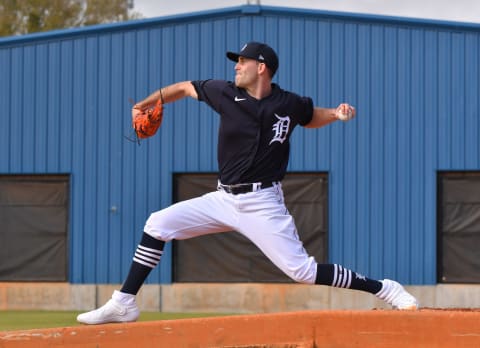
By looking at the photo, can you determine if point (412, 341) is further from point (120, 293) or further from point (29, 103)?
point (29, 103)

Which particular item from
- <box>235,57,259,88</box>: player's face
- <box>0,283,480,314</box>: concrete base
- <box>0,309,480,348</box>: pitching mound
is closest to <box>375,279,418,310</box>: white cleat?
<box>0,309,480,348</box>: pitching mound

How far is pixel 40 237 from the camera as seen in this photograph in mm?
24406

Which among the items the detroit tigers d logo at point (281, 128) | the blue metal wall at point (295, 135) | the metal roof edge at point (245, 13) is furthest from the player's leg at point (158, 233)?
the metal roof edge at point (245, 13)

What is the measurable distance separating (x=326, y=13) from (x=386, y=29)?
1.27 m

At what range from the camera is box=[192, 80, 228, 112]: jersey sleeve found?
867 cm

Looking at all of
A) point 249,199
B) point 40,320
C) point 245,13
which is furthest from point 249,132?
point 245,13

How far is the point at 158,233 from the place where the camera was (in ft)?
27.6

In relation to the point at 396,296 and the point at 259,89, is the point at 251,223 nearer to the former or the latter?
the point at 259,89

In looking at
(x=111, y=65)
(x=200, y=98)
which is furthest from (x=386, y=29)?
(x=200, y=98)

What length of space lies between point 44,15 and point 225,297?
1378 inches

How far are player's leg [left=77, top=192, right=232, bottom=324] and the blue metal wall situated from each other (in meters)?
14.4

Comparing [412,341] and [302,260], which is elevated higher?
[302,260]

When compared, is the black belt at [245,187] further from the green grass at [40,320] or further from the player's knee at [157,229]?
the green grass at [40,320]

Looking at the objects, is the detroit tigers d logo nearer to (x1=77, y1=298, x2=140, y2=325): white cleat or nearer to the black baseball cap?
the black baseball cap
